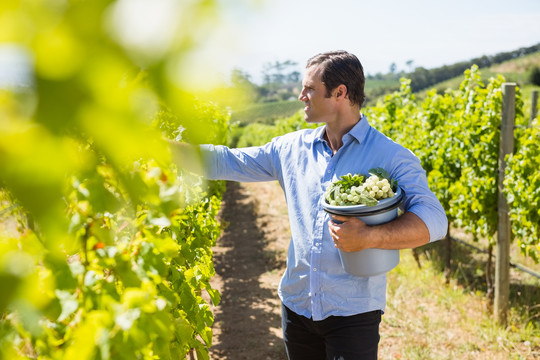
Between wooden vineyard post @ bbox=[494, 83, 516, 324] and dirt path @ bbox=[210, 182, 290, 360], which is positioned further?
dirt path @ bbox=[210, 182, 290, 360]

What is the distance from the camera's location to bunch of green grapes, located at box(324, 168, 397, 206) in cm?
182

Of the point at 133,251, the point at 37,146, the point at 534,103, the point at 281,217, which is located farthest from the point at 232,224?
the point at 37,146

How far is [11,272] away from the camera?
49cm

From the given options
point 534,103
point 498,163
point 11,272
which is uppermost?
point 11,272

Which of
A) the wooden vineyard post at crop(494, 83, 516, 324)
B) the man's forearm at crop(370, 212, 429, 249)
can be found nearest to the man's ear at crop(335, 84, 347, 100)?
the man's forearm at crop(370, 212, 429, 249)

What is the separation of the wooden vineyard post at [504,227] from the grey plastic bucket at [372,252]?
3.07m

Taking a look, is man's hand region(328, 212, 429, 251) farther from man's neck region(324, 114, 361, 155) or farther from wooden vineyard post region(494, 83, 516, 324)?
wooden vineyard post region(494, 83, 516, 324)

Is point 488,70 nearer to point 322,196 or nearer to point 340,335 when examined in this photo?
point 322,196

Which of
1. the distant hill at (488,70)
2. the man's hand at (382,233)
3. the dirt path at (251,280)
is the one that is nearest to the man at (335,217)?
the man's hand at (382,233)

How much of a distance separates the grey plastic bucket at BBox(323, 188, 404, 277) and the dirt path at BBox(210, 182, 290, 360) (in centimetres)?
281

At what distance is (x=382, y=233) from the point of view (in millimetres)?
1835

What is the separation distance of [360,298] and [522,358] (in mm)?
2708

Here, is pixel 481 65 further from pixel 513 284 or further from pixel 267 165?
pixel 267 165

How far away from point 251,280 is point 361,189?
493 centimetres
